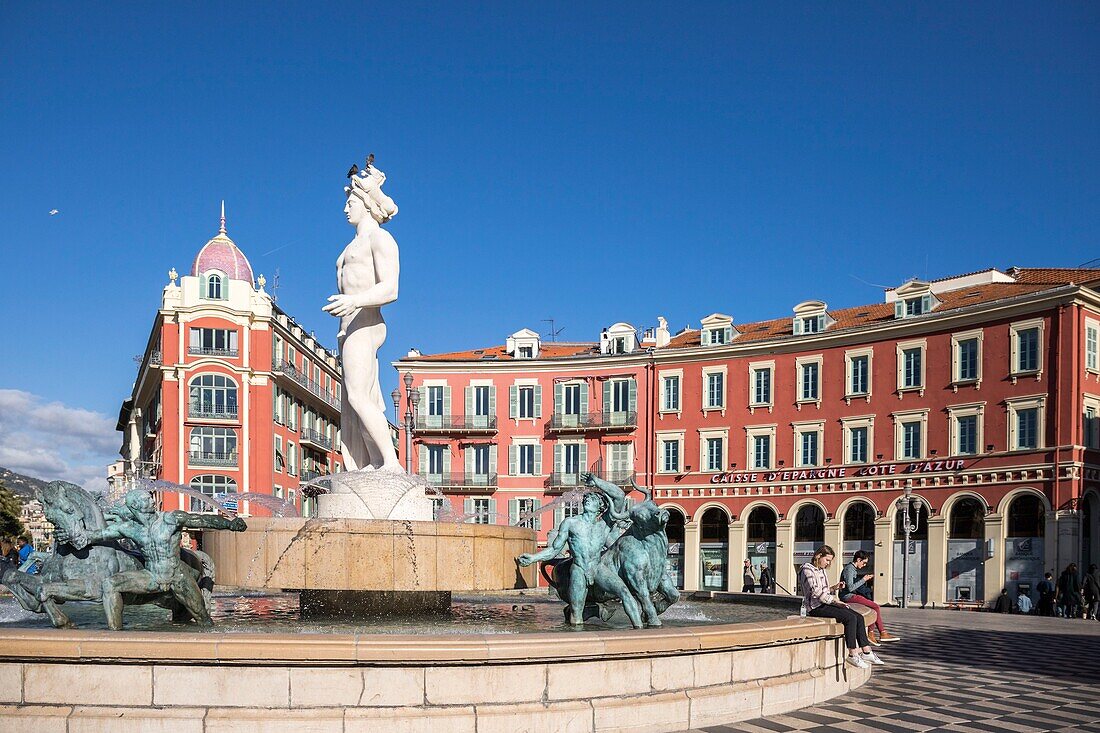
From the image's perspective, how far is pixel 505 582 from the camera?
10.8 meters

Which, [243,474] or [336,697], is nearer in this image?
[336,697]

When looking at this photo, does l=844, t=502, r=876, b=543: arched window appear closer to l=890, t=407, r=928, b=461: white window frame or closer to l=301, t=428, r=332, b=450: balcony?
l=890, t=407, r=928, b=461: white window frame

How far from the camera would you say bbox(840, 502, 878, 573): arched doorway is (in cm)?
4275

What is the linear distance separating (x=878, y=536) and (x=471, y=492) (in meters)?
19.9

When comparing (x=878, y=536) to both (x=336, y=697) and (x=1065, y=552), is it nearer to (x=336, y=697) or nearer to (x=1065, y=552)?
(x=1065, y=552)

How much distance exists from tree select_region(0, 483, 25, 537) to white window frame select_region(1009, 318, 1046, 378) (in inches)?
2524

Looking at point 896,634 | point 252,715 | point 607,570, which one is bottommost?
point 896,634

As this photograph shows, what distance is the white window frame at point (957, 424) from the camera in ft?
131

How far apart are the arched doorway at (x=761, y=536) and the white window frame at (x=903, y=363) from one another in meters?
7.83

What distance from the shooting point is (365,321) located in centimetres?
1206

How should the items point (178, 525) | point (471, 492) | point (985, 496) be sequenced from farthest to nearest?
point (471, 492) → point (985, 496) → point (178, 525)

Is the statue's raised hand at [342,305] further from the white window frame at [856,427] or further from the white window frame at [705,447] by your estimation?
the white window frame at [705,447]

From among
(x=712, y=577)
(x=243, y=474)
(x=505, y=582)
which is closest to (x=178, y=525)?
(x=505, y=582)

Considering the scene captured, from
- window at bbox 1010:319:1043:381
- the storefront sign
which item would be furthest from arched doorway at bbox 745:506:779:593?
window at bbox 1010:319:1043:381
